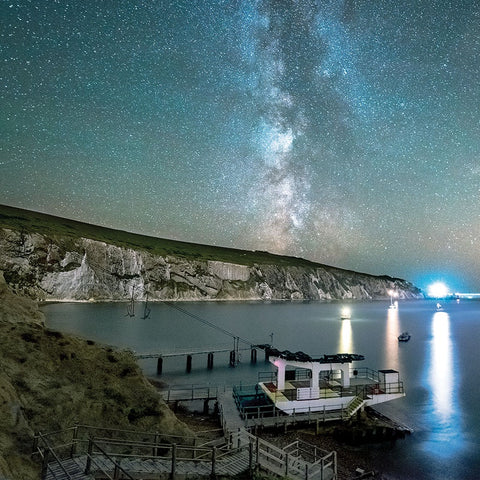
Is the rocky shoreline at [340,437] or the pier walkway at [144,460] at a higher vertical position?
the pier walkway at [144,460]

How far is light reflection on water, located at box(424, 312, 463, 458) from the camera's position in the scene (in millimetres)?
32188

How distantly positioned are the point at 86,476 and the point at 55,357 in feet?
33.8

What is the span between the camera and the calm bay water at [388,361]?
98.2 feet

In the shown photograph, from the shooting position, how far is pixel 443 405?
45344mm

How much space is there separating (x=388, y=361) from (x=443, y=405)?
30575mm

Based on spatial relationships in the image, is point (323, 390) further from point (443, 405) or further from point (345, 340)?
point (345, 340)

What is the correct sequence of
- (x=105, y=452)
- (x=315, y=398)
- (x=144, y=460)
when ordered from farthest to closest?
(x=315, y=398) < (x=144, y=460) < (x=105, y=452)

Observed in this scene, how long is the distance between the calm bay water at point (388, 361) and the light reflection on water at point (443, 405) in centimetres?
11

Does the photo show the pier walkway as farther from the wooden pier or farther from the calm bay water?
the wooden pier

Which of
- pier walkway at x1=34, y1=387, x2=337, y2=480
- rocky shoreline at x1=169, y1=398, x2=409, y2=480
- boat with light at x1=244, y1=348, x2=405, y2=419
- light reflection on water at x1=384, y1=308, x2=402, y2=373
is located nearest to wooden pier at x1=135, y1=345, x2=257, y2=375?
rocky shoreline at x1=169, y1=398, x2=409, y2=480

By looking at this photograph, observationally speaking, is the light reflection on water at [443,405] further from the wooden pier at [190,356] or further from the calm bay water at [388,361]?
the wooden pier at [190,356]

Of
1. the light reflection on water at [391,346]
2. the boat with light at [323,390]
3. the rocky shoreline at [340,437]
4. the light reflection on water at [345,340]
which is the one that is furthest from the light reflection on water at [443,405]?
the light reflection on water at [345,340]

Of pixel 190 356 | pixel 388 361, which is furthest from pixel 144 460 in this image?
pixel 388 361

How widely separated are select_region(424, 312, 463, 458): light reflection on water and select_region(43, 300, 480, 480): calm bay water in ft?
0.35
